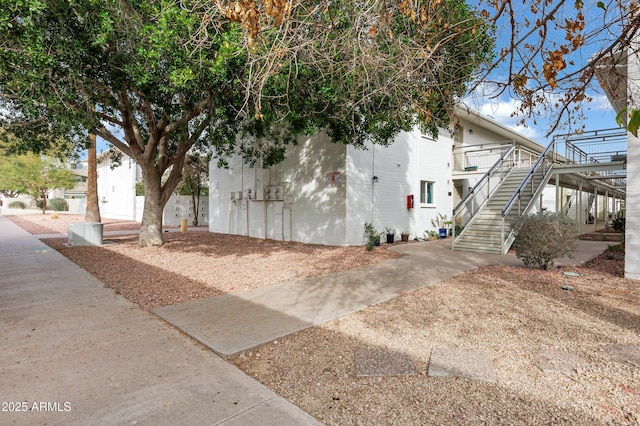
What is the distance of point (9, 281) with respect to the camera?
20.8 ft

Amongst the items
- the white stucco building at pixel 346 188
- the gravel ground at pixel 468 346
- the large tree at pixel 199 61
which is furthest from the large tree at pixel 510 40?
the white stucco building at pixel 346 188

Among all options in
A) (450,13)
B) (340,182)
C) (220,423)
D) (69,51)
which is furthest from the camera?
(340,182)

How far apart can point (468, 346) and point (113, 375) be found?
354 cm

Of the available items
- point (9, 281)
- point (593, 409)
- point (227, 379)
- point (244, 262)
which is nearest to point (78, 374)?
point (227, 379)

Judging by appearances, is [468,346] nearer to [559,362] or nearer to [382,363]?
[559,362]

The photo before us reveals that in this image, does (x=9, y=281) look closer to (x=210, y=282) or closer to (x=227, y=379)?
(x=210, y=282)

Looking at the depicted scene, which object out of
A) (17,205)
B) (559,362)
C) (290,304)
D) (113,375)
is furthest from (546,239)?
(17,205)

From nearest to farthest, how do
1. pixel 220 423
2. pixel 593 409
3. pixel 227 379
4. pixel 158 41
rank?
pixel 220 423 < pixel 593 409 < pixel 227 379 < pixel 158 41

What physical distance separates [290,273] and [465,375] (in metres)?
4.84

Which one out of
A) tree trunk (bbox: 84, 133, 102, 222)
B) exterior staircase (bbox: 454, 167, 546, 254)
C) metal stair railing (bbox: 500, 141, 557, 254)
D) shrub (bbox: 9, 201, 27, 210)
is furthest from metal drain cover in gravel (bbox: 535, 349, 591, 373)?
shrub (bbox: 9, 201, 27, 210)

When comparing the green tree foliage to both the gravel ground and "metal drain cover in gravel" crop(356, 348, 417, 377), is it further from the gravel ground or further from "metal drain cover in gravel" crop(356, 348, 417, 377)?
"metal drain cover in gravel" crop(356, 348, 417, 377)

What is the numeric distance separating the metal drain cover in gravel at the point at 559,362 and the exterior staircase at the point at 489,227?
24.9 ft

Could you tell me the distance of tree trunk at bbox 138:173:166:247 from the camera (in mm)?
11258

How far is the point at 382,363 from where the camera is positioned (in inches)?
127
